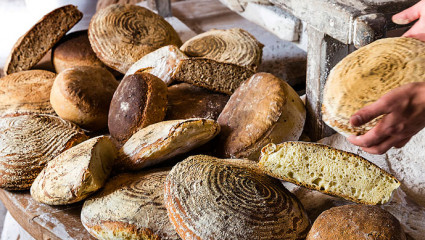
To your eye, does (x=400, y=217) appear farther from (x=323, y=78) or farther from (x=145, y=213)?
(x=145, y=213)

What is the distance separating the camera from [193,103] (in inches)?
72.6

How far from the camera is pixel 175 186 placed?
122 cm

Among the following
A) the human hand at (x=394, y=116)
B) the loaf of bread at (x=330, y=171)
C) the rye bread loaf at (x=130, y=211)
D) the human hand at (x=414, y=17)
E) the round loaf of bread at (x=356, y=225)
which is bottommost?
the rye bread loaf at (x=130, y=211)

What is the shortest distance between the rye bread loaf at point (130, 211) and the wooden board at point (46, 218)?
0.09 m

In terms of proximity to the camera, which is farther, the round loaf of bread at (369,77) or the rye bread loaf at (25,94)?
the rye bread loaf at (25,94)

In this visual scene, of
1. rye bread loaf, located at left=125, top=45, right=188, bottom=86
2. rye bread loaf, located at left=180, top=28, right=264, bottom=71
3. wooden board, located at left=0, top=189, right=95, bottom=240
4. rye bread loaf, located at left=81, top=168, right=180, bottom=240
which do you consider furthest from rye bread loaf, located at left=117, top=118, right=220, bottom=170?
rye bread loaf, located at left=180, top=28, right=264, bottom=71

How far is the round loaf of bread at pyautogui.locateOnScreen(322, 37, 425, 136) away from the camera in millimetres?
1126

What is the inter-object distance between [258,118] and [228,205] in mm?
507

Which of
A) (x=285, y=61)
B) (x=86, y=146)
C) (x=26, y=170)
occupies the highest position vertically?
(x=86, y=146)

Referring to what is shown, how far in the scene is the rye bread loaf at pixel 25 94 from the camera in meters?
2.01

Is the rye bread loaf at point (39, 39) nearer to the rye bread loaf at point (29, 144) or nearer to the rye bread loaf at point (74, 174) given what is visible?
the rye bread loaf at point (29, 144)

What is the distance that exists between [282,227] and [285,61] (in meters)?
1.62

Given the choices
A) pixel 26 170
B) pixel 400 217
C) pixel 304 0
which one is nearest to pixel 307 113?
pixel 304 0

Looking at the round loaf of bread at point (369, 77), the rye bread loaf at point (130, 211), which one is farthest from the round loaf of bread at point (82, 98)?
the round loaf of bread at point (369, 77)
